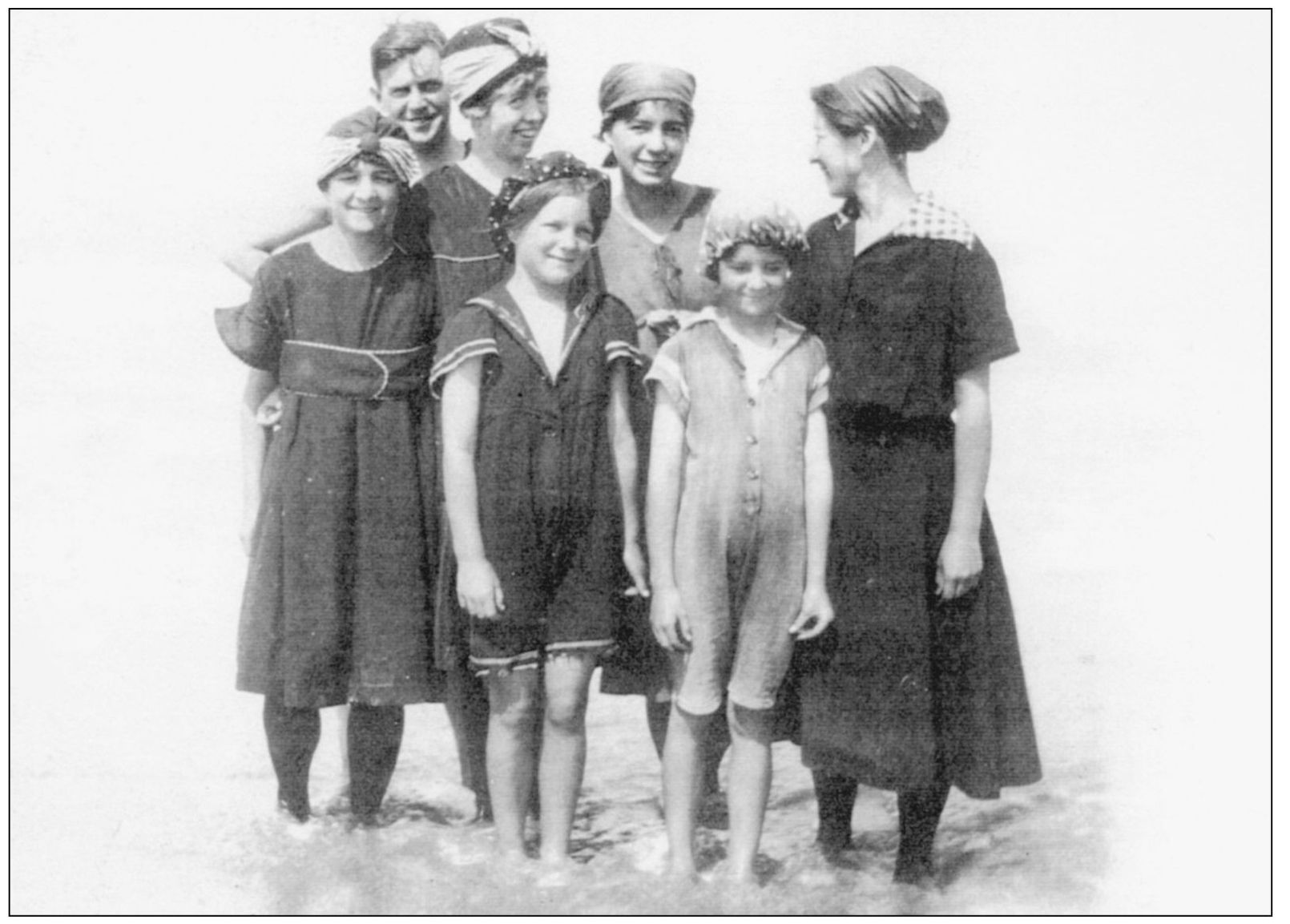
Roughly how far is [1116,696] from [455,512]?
8.02 feet

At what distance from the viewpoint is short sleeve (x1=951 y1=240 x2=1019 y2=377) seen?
4020mm

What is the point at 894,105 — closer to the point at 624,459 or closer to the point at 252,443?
the point at 624,459

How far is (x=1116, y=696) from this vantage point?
16.9 ft

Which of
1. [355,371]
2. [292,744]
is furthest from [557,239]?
[292,744]

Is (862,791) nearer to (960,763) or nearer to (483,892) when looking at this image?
(960,763)

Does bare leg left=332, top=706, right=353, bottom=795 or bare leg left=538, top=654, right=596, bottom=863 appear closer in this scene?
bare leg left=538, top=654, right=596, bottom=863

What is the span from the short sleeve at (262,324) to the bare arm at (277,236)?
133 millimetres

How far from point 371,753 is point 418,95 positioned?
6.47 feet

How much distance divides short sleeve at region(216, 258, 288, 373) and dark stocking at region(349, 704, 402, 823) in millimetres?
1062

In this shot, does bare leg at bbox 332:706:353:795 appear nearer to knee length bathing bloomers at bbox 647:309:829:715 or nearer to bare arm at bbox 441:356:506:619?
bare arm at bbox 441:356:506:619

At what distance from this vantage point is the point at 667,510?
4000mm

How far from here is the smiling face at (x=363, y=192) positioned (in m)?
4.23

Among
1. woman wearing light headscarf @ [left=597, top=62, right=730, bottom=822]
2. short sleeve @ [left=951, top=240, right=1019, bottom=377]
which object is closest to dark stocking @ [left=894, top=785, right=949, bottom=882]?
woman wearing light headscarf @ [left=597, top=62, right=730, bottom=822]

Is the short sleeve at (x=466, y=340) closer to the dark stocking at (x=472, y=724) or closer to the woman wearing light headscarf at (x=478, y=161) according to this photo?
the woman wearing light headscarf at (x=478, y=161)
